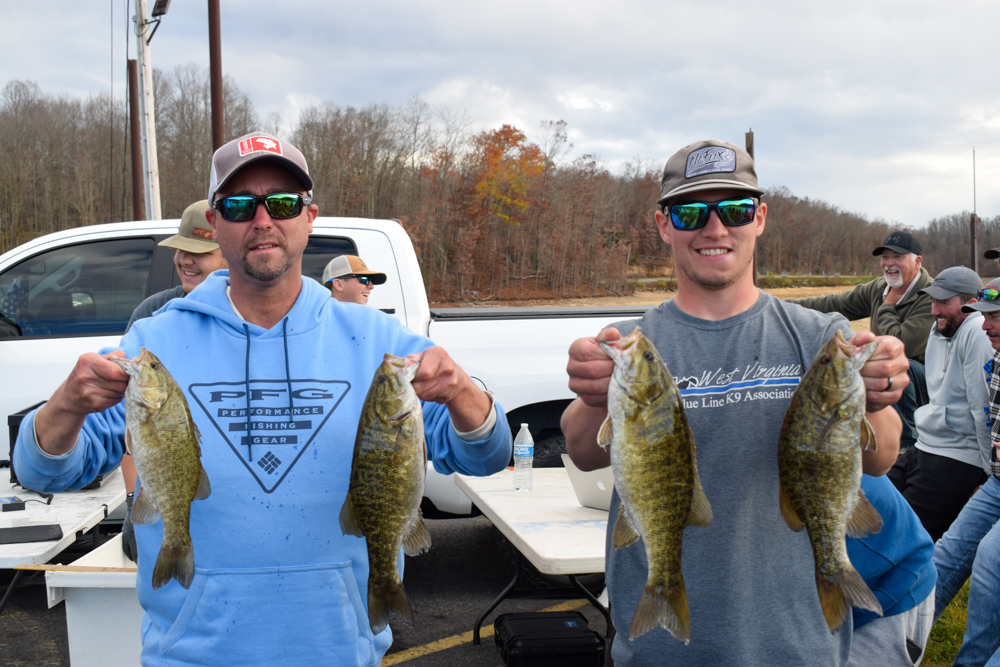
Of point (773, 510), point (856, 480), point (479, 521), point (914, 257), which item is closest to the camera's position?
point (856, 480)

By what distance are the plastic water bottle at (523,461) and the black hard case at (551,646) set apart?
949mm

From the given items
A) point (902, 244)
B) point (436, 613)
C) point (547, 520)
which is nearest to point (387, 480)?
point (547, 520)

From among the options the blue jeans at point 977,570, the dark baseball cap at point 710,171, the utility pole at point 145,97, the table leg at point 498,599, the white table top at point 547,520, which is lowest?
the table leg at point 498,599

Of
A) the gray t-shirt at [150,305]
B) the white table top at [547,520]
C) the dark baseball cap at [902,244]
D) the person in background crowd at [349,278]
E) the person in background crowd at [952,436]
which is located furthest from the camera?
the dark baseball cap at [902,244]

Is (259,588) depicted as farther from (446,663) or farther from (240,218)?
(446,663)

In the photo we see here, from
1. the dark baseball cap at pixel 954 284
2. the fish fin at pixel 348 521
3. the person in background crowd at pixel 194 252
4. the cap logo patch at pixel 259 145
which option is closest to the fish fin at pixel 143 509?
the fish fin at pixel 348 521

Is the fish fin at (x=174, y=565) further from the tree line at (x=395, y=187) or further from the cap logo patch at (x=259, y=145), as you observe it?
the tree line at (x=395, y=187)

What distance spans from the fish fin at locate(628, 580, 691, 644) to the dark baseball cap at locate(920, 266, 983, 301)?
508cm

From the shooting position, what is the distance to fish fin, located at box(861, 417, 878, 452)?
1.99m

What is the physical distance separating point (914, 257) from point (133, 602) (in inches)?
286

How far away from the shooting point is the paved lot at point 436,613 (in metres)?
4.86

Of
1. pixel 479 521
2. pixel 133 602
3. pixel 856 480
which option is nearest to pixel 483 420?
pixel 856 480

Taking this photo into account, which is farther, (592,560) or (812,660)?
(592,560)

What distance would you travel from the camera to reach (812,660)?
206cm
